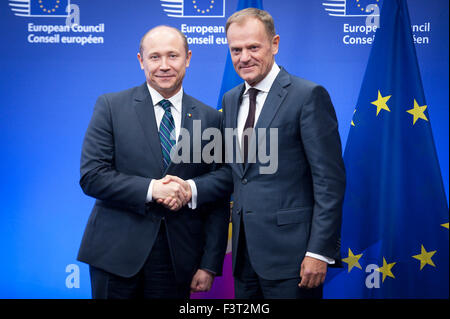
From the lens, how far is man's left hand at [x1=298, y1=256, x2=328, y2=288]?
2062 mm

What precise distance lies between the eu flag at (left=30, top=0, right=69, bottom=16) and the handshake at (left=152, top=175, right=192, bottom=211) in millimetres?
2074

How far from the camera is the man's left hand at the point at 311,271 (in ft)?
6.77

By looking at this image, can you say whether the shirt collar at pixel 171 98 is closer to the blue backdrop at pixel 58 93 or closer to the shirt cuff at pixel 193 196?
the shirt cuff at pixel 193 196

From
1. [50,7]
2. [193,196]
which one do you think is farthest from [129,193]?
[50,7]

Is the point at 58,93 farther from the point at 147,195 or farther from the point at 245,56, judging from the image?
the point at 245,56

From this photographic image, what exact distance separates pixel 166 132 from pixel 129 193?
377 mm

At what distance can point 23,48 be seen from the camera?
3625 millimetres

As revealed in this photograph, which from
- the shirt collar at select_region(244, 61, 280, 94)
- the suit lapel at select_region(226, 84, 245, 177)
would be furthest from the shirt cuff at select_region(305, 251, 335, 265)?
the shirt collar at select_region(244, 61, 280, 94)

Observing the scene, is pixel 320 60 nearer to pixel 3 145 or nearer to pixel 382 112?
pixel 382 112

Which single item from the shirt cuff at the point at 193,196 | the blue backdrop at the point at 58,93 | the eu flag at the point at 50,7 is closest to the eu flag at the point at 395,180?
the blue backdrop at the point at 58,93

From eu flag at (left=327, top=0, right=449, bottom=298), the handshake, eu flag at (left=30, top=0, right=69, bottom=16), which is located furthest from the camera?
eu flag at (left=30, top=0, right=69, bottom=16)

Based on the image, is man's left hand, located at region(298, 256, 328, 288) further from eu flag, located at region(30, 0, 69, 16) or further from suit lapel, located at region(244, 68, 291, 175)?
eu flag, located at region(30, 0, 69, 16)

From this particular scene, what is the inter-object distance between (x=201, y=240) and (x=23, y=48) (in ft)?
7.60

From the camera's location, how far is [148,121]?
2330 millimetres
